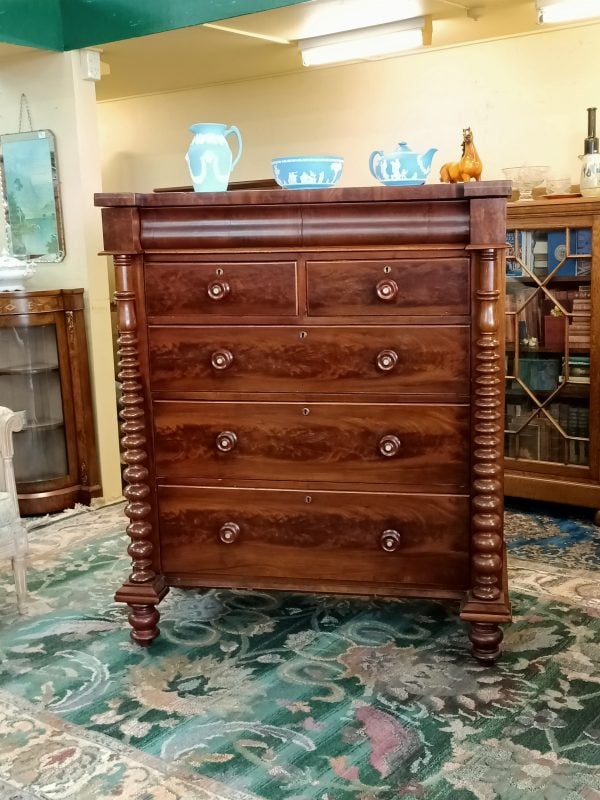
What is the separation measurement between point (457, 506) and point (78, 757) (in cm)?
134

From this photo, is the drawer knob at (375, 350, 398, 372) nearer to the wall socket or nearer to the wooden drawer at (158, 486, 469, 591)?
the wooden drawer at (158, 486, 469, 591)

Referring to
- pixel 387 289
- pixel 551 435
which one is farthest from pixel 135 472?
pixel 551 435

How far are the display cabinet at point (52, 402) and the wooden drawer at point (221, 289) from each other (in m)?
1.96

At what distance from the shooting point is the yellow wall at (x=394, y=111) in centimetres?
479

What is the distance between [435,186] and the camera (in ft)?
8.61

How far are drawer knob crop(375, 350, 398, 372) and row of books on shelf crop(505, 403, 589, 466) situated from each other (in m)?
1.94

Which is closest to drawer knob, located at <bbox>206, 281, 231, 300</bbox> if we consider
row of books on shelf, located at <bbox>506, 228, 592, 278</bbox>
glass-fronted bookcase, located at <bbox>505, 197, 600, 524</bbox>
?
row of books on shelf, located at <bbox>506, 228, 592, 278</bbox>

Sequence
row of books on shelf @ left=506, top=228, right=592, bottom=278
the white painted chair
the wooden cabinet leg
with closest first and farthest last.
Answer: the wooden cabinet leg < the white painted chair < row of books on shelf @ left=506, top=228, right=592, bottom=278

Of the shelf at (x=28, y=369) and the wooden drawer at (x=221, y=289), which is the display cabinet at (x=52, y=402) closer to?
the shelf at (x=28, y=369)

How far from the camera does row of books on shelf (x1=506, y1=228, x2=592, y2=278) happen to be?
4238mm

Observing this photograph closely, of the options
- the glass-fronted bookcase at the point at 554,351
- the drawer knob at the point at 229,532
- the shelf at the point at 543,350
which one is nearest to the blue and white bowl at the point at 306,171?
the drawer knob at the point at 229,532

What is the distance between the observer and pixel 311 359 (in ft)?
9.27

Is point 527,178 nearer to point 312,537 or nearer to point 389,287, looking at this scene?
point 389,287

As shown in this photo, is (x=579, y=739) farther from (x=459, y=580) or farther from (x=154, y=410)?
(x=154, y=410)
